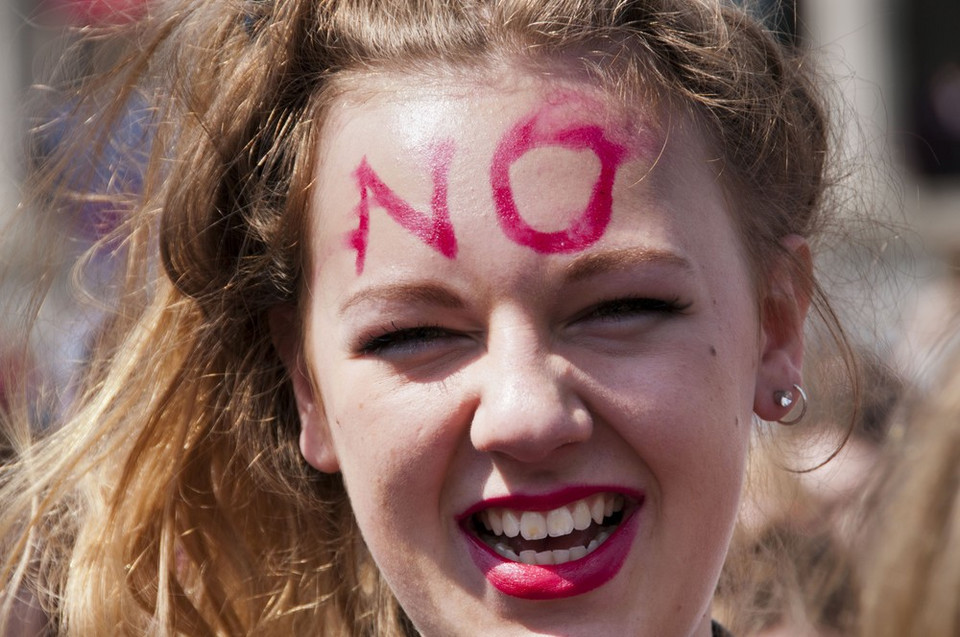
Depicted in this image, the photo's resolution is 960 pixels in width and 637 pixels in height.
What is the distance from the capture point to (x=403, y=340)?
6.82 ft

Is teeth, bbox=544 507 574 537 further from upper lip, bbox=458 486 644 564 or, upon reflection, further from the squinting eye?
the squinting eye

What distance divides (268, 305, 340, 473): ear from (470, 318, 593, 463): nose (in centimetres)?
43

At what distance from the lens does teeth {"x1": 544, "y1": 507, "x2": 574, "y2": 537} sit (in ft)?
6.55

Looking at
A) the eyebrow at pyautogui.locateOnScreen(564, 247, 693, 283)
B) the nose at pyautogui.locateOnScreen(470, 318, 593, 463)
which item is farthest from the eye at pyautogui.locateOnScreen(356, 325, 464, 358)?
the eyebrow at pyautogui.locateOnScreen(564, 247, 693, 283)

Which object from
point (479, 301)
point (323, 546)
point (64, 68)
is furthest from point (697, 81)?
point (64, 68)

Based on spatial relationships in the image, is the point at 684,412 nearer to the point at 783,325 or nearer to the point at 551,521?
the point at 551,521

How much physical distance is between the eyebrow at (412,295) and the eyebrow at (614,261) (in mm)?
180

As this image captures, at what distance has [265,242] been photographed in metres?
2.34

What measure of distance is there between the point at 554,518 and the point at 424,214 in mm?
508

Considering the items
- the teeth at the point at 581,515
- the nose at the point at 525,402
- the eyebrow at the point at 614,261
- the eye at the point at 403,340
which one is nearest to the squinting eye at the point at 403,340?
the eye at the point at 403,340

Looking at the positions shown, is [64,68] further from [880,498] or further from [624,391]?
[880,498]

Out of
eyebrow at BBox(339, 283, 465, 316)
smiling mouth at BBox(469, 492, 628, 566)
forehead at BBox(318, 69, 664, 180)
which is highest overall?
forehead at BBox(318, 69, 664, 180)

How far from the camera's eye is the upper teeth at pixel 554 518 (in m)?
2.00

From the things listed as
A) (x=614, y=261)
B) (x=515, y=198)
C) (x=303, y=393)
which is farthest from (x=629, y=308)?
(x=303, y=393)
